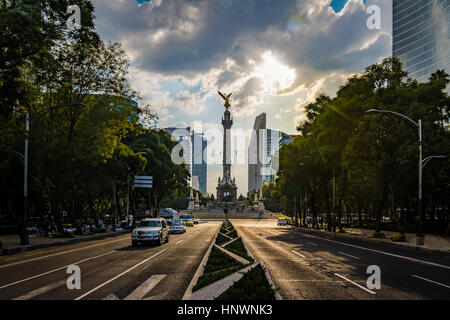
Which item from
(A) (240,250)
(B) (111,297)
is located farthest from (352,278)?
(B) (111,297)

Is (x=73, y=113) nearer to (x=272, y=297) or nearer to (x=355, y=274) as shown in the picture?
(x=355, y=274)

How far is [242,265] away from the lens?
13445 millimetres

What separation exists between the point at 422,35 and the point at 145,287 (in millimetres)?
129871

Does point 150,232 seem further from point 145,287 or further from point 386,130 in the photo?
point 386,130

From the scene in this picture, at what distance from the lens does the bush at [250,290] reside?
8510 mm

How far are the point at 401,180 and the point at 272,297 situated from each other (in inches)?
1307

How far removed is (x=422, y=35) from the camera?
119 m

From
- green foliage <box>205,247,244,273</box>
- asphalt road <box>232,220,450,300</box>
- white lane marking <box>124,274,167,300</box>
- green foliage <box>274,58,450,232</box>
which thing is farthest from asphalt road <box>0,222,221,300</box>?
green foliage <box>274,58,450,232</box>

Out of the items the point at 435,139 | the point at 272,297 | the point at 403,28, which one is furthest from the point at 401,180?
the point at 403,28

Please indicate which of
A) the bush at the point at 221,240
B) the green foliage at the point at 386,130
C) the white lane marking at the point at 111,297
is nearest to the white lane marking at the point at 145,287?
the white lane marking at the point at 111,297

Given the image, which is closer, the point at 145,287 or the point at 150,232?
the point at 145,287

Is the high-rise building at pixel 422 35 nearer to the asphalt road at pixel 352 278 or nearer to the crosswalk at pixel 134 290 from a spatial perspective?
the asphalt road at pixel 352 278
